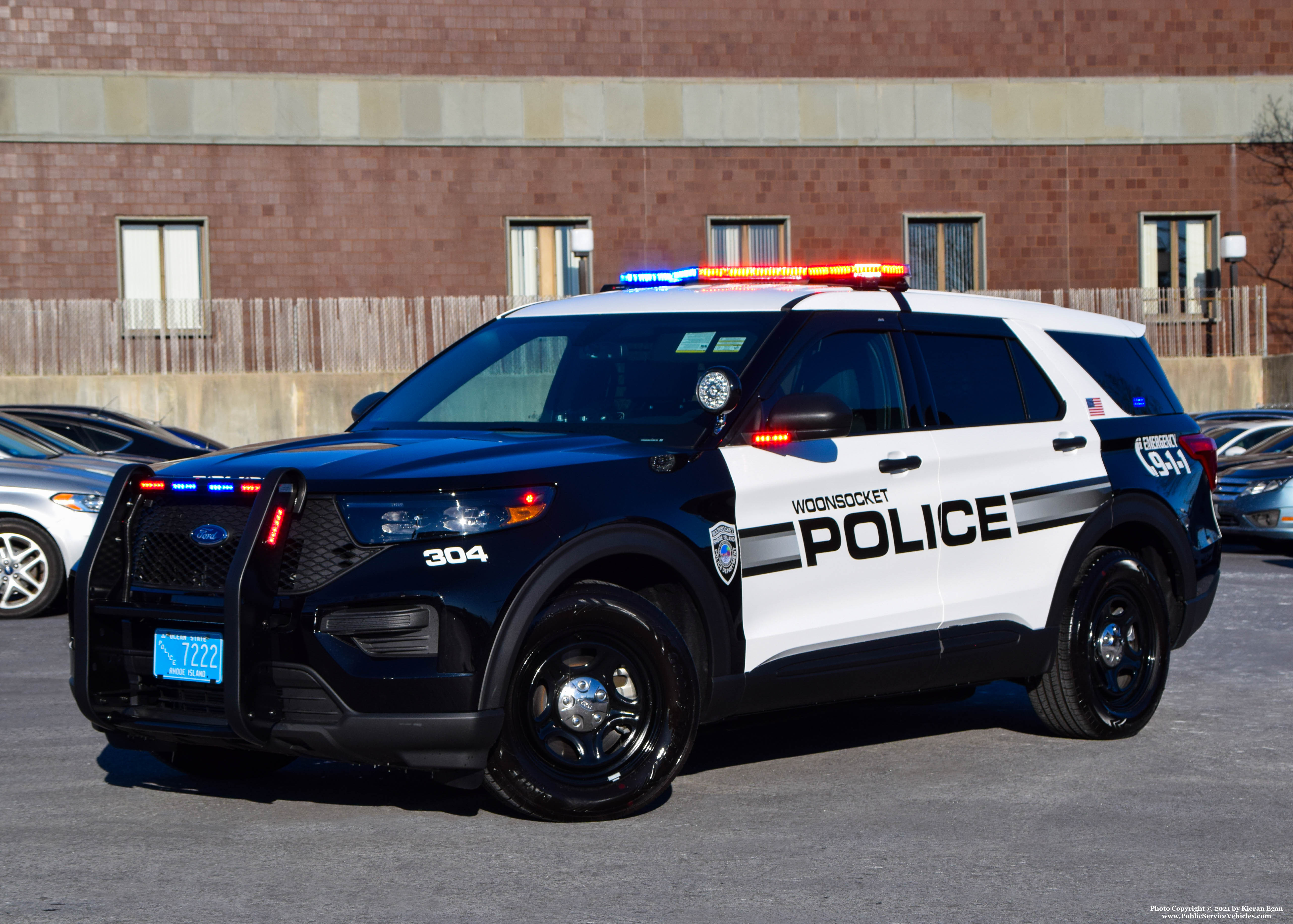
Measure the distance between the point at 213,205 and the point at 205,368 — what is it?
269cm

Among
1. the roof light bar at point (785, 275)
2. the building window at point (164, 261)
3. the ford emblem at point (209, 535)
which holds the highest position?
the building window at point (164, 261)

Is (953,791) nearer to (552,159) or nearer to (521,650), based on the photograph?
(521,650)

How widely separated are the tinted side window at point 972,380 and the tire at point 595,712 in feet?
5.94

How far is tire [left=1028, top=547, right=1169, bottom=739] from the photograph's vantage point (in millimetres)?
7312

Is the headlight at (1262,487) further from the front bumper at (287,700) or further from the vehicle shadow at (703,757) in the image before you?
the front bumper at (287,700)

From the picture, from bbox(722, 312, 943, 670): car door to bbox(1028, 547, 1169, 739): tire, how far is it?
0.94 meters

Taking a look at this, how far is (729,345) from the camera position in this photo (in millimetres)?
6484

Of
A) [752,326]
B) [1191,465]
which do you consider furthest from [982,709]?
[752,326]

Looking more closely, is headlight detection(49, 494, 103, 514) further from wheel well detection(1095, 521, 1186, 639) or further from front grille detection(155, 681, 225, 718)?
wheel well detection(1095, 521, 1186, 639)

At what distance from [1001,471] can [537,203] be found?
22.4 metres

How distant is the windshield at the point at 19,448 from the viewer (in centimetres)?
1309

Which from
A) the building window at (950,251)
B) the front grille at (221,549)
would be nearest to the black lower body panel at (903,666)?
the front grille at (221,549)

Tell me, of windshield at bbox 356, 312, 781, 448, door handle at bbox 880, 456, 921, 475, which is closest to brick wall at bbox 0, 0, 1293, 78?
windshield at bbox 356, 312, 781, 448

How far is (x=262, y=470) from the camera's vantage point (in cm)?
546
